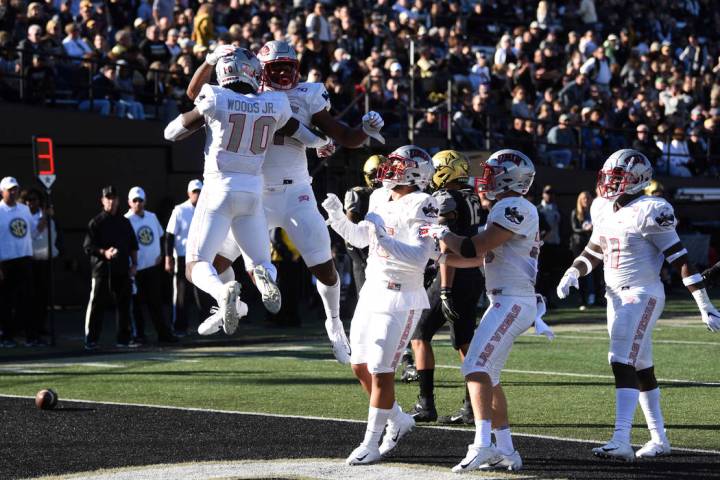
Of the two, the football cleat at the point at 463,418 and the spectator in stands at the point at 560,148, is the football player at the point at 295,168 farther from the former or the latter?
the spectator in stands at the point at 560,148

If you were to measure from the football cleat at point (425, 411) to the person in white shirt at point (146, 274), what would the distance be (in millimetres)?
6742

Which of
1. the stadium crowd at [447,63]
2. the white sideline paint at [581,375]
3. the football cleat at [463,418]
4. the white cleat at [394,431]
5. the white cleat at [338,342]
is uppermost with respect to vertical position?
the stadium crowd at [447,63]

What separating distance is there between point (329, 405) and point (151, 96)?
1063 centimetres

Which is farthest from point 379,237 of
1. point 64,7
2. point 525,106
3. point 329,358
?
point 525,106

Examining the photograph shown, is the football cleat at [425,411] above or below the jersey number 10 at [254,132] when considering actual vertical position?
below

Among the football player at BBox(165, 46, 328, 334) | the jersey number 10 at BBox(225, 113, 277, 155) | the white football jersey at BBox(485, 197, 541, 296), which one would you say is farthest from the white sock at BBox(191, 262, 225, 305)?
the white football jersey at BBox(485, 197, 541, 296)

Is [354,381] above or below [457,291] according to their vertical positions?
below

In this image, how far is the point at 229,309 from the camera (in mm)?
8766

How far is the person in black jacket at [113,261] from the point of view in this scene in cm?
1617

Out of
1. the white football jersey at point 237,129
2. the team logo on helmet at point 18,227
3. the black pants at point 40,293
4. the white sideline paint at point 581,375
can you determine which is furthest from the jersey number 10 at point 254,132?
the black pants at point 40,293

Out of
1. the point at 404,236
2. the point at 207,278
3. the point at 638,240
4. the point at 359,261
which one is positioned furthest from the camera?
the point at 359,261

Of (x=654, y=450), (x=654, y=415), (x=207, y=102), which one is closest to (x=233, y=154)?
(x=207, y=102)

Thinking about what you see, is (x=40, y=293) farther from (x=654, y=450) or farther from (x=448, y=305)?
(x=654, y=450)

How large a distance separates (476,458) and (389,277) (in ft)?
4.15
